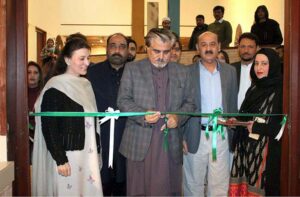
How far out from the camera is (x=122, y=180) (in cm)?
333

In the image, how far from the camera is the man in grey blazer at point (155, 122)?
280cm

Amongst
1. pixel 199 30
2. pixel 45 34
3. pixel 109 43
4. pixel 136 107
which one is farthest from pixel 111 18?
pixel 136 107

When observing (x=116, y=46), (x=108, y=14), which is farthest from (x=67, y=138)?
(x=108, y=14)

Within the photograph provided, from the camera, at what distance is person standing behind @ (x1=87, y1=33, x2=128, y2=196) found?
Answer: 3314 millimetres

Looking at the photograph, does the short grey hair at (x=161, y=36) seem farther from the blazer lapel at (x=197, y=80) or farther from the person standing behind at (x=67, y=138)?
the blazer lapel at (x=197, y=80)

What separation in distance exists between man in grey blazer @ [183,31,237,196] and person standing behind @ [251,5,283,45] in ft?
10.5

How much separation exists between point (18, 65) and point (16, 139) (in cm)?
42

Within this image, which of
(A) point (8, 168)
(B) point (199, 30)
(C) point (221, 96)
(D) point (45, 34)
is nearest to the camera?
(A) point (8, 168)

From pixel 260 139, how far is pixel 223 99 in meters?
0.46

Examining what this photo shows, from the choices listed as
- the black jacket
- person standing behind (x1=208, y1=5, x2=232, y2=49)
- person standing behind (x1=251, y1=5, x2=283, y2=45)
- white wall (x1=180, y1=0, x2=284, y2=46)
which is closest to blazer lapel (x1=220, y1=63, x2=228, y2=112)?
the black jacket

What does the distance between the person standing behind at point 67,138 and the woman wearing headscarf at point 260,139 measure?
3.83 feet

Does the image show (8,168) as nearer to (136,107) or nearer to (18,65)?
(18,65)

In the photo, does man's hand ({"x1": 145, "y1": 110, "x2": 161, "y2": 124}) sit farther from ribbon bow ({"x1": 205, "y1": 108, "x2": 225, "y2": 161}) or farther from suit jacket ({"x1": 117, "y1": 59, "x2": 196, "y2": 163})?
ribbon bow ({"x1": 205, "y1": 108, "x2": 225, "y2": 161})

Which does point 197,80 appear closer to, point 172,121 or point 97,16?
point 172,121
